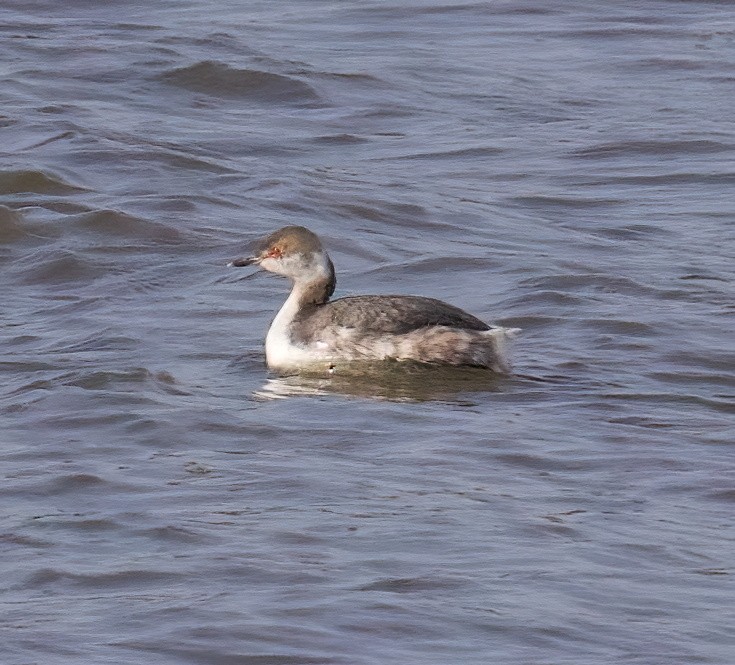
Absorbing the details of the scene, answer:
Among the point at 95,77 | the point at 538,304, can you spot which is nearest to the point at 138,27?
the point at 95,77

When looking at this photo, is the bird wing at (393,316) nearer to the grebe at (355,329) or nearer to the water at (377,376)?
the grebe at (355,329)

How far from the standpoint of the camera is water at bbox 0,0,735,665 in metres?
6.68

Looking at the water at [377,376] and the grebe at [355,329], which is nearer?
the water at [377,376]

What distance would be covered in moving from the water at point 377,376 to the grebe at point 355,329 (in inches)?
6.4

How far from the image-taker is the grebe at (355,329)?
9.99 meters

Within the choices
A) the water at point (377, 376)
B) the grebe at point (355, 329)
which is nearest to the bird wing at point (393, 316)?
the grebe at point (355, 329)

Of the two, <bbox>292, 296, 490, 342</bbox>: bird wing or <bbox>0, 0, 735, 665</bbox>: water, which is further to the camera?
<bbox>292, 296, 490, 342</bbox>: bird wing

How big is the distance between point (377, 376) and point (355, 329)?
10.4 inches

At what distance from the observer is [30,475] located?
26.5 ft

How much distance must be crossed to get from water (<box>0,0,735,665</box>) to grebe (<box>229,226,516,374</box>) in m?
0.16

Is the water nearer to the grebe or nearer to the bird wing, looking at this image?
the grebe

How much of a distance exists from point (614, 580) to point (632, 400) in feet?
8.82

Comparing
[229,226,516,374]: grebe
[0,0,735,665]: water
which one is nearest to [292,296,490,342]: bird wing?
[229,226,516,374]: grebe

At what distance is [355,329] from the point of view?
10180 millimetres
